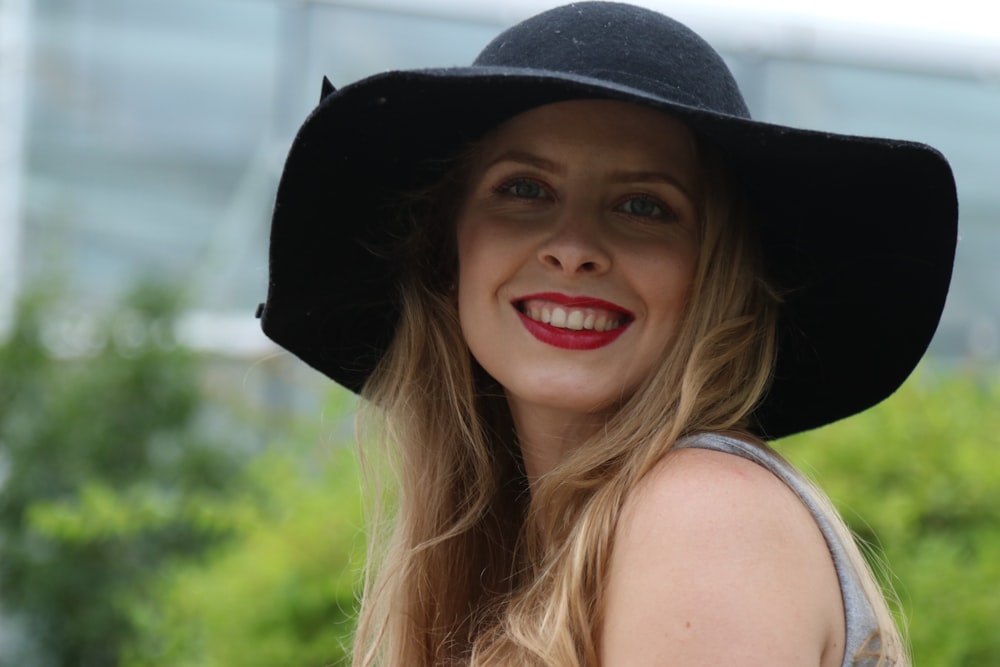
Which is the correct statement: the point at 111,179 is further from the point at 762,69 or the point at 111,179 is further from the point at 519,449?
the point at 519,449

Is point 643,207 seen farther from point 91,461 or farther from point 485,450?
point 91,461

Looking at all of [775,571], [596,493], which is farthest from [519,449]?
[775,571]

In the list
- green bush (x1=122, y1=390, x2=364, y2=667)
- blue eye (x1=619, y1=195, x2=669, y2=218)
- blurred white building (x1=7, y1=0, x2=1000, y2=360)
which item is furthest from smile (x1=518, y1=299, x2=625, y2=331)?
blurred white building (x1=7, y1=0, x2=1000, y2=360)

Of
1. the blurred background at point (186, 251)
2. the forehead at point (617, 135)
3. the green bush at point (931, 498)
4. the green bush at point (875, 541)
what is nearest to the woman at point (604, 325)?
the forehead at point (617, 135)

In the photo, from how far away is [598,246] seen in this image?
6.63 feet

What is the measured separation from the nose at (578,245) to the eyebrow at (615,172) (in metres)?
0.07

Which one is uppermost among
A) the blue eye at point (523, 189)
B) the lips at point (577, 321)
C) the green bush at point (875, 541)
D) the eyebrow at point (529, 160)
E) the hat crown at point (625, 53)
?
the hat crown at point (625, 53)

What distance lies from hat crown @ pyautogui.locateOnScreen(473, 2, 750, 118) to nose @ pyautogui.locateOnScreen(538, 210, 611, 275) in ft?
0.75

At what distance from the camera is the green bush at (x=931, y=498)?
11.6ft

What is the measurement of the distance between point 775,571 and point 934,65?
5.75 m

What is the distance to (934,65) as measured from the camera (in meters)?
6.84

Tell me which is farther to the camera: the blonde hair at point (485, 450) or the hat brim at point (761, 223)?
the blonde hair at point (485, 450)

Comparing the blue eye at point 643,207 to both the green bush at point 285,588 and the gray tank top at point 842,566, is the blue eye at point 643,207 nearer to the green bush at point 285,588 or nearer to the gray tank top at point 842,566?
the gray tank top at point 842,566

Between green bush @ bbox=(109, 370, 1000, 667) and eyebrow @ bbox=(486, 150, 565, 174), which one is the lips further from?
green bush @ bbox=(109, 370, 1000, 667)
